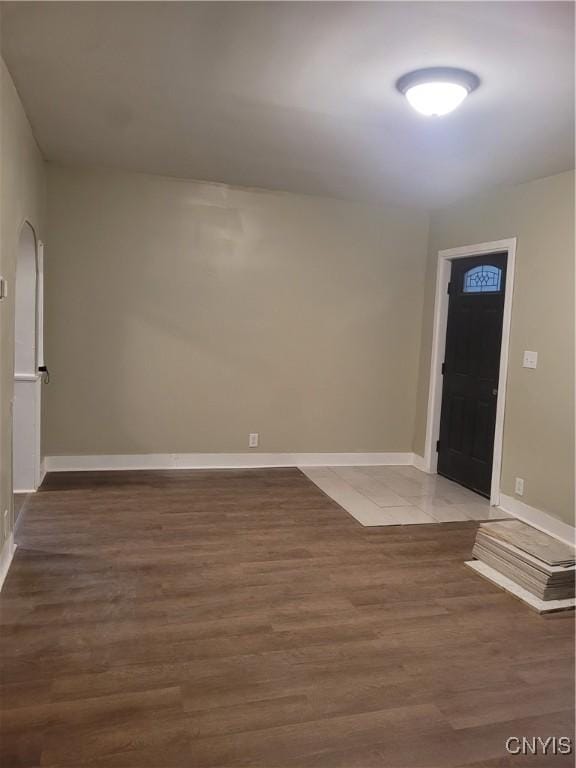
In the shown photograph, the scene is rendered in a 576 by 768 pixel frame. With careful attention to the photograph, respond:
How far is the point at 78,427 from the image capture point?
16.8 ft

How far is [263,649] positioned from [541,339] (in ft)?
9.86

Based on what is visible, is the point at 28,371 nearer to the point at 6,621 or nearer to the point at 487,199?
the point at 6,621

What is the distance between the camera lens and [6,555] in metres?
3.19

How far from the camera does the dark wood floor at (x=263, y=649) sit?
201cm

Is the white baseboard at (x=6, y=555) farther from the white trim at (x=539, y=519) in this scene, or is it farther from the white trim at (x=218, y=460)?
the white trim at (x=539, y=519)

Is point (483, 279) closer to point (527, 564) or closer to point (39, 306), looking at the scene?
point (527, 564)

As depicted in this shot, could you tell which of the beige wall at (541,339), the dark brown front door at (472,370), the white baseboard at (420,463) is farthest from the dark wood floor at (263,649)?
the white baseboard at (420,463)

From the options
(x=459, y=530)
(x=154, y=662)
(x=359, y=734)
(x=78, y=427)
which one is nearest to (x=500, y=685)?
(x=359, y=734)

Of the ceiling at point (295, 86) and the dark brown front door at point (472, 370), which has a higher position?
the ceiling at point (295, 86)

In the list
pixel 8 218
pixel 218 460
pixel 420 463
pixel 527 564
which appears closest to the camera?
pixel 8 218

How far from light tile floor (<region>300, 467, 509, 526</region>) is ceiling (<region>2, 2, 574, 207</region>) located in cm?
258

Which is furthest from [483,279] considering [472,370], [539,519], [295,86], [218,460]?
[218,460]

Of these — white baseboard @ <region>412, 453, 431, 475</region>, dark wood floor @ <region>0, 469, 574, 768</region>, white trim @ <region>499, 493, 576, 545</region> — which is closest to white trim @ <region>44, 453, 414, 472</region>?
white baseboard @ <region>412, 453, 431, 475</region>

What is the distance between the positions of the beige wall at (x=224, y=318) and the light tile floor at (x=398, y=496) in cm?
39
